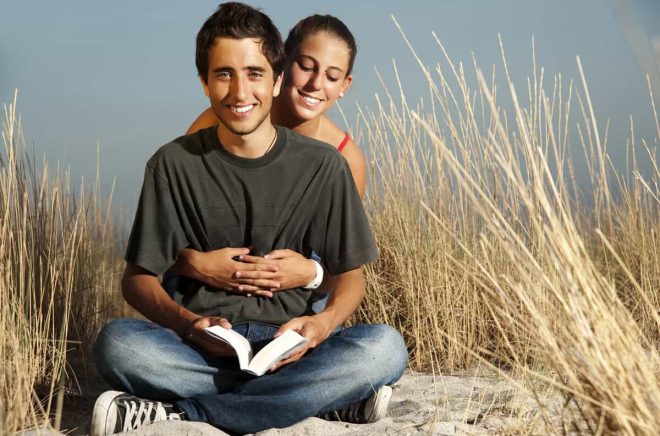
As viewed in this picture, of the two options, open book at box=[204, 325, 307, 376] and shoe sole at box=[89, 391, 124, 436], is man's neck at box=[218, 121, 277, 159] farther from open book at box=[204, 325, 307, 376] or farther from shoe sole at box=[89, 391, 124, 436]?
shoe sole at box=[89, 391, 124, 436]

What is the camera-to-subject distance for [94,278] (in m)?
3.46

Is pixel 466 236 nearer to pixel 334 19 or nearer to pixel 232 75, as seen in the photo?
pixel 334 19

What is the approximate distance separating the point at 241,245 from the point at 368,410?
60cm

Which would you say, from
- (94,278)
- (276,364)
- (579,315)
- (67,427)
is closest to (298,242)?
(276,364)

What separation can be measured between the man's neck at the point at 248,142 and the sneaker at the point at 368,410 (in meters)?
0.78

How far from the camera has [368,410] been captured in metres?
2.39

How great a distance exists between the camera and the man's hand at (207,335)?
7.19ft

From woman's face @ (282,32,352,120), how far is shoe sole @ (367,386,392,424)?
105 centimetres

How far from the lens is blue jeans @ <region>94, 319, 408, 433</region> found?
2.33m

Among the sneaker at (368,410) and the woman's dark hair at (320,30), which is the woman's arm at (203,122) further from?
the sneaker at (368,410)

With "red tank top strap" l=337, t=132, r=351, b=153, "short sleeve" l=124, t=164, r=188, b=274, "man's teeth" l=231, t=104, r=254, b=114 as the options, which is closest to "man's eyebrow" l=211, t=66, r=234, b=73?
"man's teeth" l=231, t=104, r=254, b=114

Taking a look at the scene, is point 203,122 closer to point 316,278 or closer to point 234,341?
point 316,278

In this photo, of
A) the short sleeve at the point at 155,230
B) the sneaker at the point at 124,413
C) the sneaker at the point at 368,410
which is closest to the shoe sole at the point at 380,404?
the sneaker at the point at 368,410

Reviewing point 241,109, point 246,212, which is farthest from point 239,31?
point 246,212
